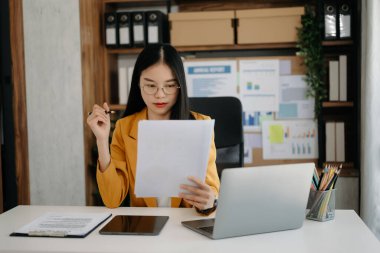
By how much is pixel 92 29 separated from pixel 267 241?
2.36m

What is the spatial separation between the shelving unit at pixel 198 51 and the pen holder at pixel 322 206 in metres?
1.76

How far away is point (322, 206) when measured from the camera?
1.37 meters

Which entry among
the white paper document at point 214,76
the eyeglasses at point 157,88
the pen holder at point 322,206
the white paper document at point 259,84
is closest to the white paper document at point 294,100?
the white paper document at point 259,84

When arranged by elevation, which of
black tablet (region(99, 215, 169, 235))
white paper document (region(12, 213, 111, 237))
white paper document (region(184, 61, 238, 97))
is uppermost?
white paper document (region(184, 61, 238, 97))

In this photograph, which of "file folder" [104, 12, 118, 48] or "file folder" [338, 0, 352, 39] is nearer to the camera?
"file folder" [338, 0, 352, 39]

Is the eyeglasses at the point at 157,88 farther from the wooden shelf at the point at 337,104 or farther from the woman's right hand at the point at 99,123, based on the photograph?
the wooden shelf at the point at 337,104

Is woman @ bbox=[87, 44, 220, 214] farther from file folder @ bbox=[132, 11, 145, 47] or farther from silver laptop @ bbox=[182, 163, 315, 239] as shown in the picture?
file folder @ bbox=[132, 11, 145, 47]

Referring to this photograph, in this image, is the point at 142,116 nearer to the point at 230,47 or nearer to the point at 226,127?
the point at 226,127

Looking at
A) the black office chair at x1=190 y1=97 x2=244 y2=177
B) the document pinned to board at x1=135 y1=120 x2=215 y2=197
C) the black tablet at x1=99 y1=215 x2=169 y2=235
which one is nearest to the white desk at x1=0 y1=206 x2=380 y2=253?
the black tablet at x1=99 y1=215 x2=169 y2=235

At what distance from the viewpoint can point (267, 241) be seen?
1186 mm

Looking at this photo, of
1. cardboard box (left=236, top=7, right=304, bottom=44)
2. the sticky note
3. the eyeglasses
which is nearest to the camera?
the eyeglasses

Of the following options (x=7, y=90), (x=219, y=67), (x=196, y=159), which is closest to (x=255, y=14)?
(x=219, y=67)

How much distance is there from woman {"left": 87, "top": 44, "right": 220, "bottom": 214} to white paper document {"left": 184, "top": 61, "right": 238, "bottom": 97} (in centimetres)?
147

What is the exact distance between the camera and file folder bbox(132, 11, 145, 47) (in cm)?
320
